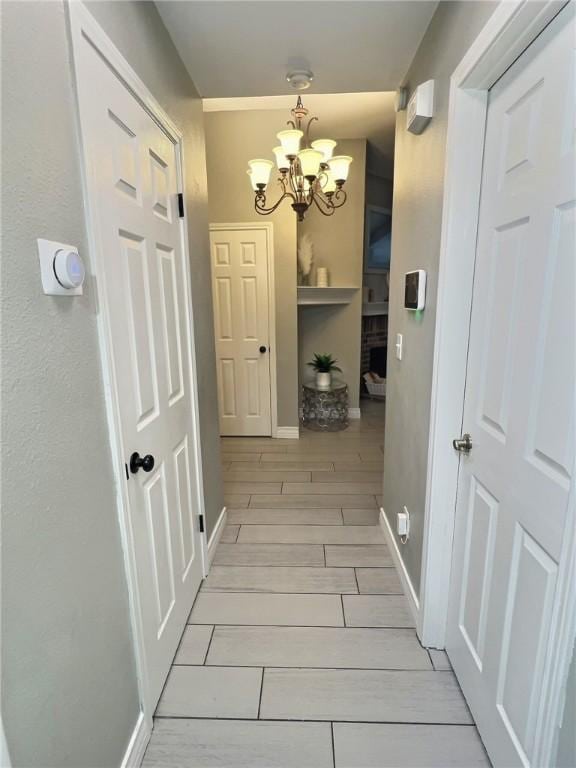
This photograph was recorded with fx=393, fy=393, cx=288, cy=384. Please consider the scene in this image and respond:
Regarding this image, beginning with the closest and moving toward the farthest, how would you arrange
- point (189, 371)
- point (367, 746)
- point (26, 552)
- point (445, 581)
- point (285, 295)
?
point (26, 552), point (367, 746), point (445, 581), point (189, 371), point (285, 295)

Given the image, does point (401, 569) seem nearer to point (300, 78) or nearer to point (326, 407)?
point (300, 78)

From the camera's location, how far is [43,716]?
0.80m

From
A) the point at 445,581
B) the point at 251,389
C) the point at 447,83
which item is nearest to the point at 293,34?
the point at 447,83

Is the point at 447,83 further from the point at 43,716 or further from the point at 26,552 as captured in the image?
the point at 43,716

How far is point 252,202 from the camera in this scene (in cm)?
383

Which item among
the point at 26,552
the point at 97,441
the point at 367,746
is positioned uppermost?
the point at 97,441

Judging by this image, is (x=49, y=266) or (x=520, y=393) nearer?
(x=49, y=266)

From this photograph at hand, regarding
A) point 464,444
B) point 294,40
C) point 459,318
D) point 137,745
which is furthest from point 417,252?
point 137,745

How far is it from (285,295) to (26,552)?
3.53m

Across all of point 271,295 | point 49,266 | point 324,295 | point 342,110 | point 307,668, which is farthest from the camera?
point 324,295

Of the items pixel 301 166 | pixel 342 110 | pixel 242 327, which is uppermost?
pixel 342 110

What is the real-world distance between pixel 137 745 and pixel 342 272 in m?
4.33

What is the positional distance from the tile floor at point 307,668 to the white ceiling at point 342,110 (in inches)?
129

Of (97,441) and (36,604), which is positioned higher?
(97,441)
